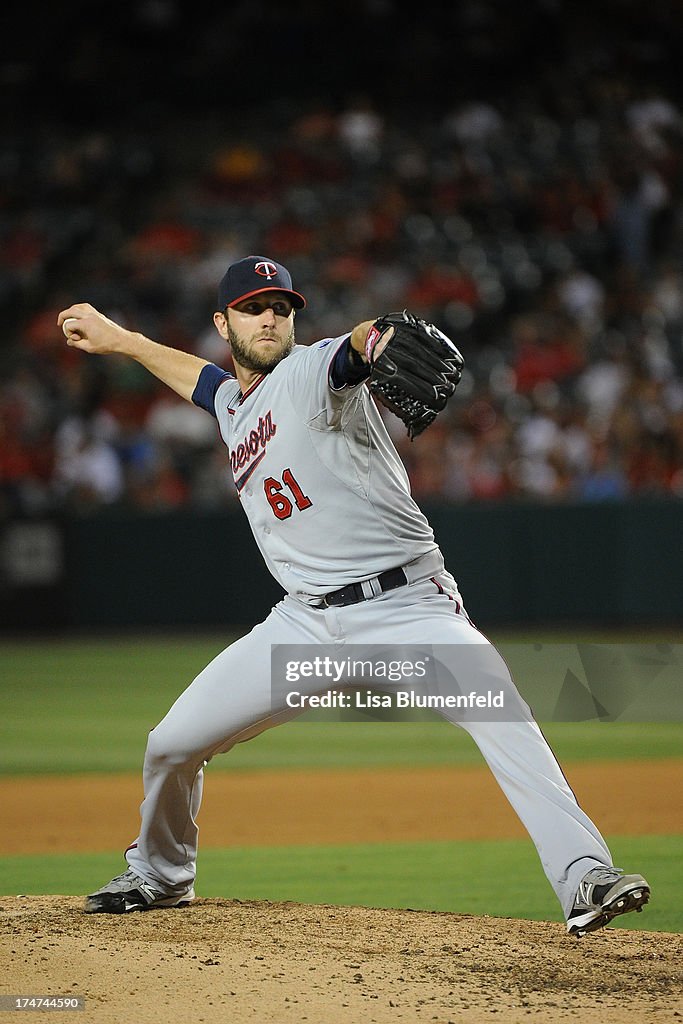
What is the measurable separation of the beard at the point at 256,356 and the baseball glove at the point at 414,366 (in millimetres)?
793

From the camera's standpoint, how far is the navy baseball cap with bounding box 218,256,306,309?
4.04 meters

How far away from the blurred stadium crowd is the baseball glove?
30.4 ft

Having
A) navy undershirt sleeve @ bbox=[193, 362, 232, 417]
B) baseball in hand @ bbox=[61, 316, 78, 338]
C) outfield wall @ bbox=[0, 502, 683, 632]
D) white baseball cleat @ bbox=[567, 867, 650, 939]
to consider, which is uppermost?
baseball in hand @ bbox=[61, 316, 78, 338]

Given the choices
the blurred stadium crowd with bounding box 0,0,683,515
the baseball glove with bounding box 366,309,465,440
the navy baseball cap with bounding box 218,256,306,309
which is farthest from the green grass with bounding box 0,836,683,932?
the blurred stadium crowd with bounding box 0,0,683,515

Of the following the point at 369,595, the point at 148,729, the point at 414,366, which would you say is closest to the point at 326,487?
the point at 369,595

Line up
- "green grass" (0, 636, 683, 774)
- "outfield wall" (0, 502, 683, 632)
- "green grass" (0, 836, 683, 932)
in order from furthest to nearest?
"outfield wall" (0, 502, 683, 632) < "green grass" (0, 636, 683, 774) < "green grass" (0, 836, 683, 932)

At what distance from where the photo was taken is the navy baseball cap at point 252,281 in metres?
4.04

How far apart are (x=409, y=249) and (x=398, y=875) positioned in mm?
10774

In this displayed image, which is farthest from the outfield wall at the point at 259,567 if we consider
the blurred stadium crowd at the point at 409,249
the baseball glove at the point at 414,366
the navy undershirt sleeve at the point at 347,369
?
the baseball glove at the point at 414,366

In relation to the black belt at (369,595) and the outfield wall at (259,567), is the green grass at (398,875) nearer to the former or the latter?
the black belt at (369,595)

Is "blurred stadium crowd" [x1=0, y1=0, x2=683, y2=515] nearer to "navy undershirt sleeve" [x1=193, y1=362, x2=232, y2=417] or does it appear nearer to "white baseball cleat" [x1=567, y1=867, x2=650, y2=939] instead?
"navy undershirt sleeve" [x1=193, y1=362, x2=232, y2=417]

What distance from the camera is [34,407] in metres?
13.5

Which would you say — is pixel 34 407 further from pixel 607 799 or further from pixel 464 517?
pixel 607 799

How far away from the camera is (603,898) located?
3314mm
